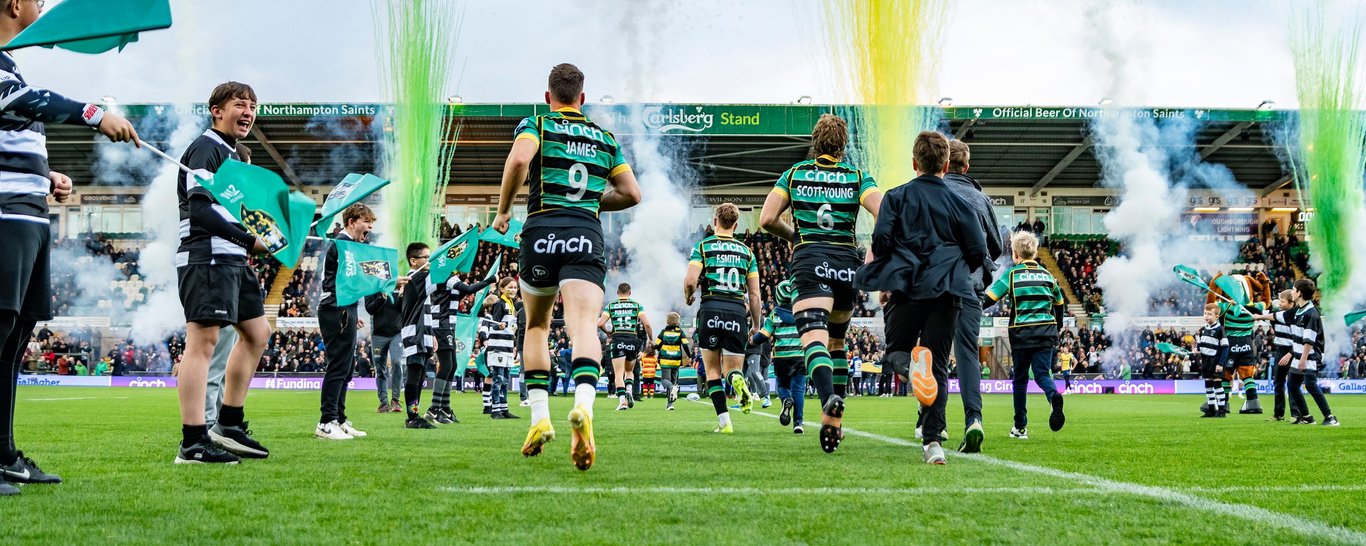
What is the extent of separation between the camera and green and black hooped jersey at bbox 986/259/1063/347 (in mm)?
8672

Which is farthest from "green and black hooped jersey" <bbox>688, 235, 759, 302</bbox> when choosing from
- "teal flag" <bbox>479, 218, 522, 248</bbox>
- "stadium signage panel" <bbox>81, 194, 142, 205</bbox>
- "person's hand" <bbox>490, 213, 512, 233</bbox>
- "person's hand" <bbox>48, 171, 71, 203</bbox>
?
"stadium signage panel" <bbox>81, 194, 142, 205</bbox>

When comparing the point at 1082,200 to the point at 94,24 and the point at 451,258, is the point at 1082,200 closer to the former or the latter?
the point at 451,258

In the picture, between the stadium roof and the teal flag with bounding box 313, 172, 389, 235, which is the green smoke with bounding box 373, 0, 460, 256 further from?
the teal flag with bounding box 313, 172, 389, 235

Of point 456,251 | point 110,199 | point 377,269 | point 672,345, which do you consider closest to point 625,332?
point 672,345

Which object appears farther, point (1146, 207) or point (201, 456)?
point (1146, 207)

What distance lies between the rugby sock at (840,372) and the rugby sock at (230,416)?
3.51 m

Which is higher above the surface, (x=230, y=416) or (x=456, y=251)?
(x=456, y=251)

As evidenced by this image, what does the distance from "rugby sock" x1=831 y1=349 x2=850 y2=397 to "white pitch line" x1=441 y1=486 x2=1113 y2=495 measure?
2.58 m

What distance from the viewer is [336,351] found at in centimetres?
791

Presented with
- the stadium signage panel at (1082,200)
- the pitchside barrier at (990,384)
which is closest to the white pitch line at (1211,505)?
the pitchside barrier at (990,384)

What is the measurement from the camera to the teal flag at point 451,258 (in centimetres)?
987

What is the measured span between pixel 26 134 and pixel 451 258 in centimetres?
597

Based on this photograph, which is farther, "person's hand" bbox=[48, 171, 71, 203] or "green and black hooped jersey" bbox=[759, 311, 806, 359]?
"green and black hooped jersey" bbox=[759, 311, 806, 359]

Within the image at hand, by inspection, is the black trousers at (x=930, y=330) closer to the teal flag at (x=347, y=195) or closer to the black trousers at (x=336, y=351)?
the teal flag at (x=347, y=195)
